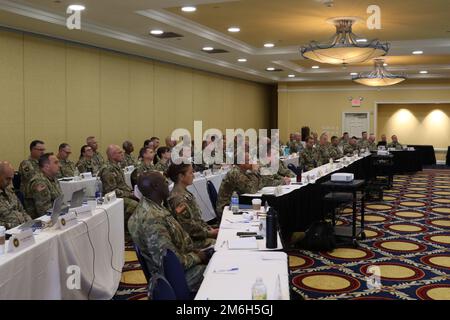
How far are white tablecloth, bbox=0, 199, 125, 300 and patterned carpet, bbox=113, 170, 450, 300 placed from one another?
1.00 feet

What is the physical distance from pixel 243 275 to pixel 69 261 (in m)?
1.59

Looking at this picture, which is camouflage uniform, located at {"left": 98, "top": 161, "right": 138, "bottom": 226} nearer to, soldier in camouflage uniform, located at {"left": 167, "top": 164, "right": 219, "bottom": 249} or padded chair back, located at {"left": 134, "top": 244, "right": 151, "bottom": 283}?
soldier in camouflage uniform, located at {"left": 167, "top": 164, "right": 219, "bottom": 249}

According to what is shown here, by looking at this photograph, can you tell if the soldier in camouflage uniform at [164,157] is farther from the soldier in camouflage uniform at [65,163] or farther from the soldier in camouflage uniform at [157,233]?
the soldier in camouflage uniform at [157,233]

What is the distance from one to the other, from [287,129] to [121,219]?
14062mm

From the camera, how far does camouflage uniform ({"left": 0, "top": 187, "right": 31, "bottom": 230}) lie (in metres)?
4.28

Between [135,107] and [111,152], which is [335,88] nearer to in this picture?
[135,107]

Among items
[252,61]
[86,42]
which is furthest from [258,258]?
[252,61]

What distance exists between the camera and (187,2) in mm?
6027

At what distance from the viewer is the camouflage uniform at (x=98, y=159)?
28.3 feet

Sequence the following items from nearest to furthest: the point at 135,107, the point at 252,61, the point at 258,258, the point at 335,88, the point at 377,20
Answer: the point at 258,258, the point at 377,20, the point at 135,107, the point at 252,61, the point at 335,88

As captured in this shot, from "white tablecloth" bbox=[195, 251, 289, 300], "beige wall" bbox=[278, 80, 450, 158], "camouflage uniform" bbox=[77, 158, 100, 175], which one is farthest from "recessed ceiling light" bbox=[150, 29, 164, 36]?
"beige wall" bbox=[278, 80, 450, 158]

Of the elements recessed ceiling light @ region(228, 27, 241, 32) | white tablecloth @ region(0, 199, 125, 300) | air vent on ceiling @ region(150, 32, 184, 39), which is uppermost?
recessed ceiling light @ region(228, 27, 241, 32)

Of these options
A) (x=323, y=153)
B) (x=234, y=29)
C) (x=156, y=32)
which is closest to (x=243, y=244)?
(x=156, y=32)

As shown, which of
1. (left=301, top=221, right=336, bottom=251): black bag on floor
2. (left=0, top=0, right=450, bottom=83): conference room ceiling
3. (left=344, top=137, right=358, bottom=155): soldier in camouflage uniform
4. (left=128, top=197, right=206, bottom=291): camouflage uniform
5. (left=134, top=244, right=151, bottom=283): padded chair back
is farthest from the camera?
(left=344, top=137, right=358, bottom=155): soldier in camouflage uniform
